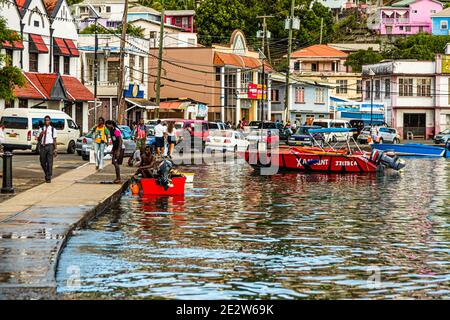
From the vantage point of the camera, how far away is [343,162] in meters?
44.3

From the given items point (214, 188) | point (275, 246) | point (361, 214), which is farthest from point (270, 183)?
point (275, 246)

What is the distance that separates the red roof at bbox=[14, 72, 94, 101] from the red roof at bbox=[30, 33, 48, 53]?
1.52 meters

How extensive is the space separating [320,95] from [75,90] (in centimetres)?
5207

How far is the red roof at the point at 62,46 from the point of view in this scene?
65.7m

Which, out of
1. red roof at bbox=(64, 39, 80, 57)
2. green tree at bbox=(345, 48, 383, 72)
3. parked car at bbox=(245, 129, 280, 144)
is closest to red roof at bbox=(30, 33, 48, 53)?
red roof at bbox=(64, 39, 80, 57)

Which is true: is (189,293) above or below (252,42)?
below

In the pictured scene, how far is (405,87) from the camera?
104188 millimetres

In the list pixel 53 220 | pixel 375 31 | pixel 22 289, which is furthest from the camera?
pixel 375 31

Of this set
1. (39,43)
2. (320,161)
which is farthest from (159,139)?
(39,43)

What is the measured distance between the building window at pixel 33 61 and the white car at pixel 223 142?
471 inches

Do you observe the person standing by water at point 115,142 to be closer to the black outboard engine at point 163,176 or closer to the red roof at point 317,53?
the black outboard engine at point 163,176

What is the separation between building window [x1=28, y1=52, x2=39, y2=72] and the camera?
62344mm
